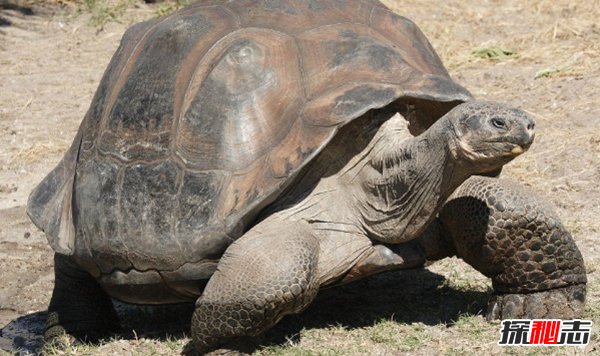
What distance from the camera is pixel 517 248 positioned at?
428 centimetres

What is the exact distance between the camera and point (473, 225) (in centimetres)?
433

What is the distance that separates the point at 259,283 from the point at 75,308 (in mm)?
1526

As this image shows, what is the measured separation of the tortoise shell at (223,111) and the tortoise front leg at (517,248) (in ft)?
1.47

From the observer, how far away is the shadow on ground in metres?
4.63

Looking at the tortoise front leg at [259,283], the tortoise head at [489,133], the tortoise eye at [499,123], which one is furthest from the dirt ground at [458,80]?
the tortoise eye at [499,123]

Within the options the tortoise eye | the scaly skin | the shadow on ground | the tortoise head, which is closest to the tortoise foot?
the shadow on ground

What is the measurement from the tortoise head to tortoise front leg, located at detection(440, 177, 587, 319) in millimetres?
484

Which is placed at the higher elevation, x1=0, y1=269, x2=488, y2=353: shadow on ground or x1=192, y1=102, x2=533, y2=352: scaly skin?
x1=192, y1=102, x2=533, y2=352: scaly skin

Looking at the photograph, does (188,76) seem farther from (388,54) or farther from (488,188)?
(488,188)

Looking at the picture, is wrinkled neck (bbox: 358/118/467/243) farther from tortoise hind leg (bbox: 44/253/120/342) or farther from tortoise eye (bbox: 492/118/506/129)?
tortoise hind leg (bbox: 44/253/120/342)

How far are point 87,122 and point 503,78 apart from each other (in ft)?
14.9

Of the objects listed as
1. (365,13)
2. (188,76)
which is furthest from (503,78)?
(188,76)

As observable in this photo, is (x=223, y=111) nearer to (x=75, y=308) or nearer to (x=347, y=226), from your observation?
(x=347, y=226)

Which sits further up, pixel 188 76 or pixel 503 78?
pixel 188 76
